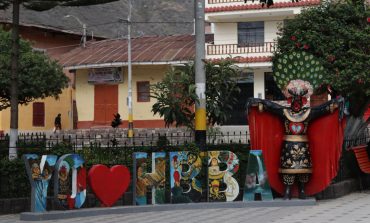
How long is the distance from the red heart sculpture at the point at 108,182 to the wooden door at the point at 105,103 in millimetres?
25358

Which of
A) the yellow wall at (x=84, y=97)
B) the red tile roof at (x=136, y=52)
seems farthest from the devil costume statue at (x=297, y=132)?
the yellow wall at (x=84, y=97)

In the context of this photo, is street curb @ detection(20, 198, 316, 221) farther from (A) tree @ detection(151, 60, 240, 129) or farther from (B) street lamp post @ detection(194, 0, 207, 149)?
(A) tree @ detection(151, 60, 240, 129)

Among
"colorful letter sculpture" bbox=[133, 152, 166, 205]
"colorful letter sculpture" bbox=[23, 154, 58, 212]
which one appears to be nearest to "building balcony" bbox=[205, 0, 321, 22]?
"colorful letter sculpture" bbox=[133, 152, 166, 205]

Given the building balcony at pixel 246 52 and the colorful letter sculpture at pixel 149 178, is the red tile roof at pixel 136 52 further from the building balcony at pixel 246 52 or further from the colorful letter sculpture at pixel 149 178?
the colorful letter sculpture at pixel 149 178

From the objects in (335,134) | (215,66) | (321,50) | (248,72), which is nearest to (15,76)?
(215,66)

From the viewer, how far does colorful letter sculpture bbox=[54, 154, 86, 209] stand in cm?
1172

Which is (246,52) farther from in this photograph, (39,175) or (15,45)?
(39,175)

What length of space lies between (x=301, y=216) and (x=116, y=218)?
323cm

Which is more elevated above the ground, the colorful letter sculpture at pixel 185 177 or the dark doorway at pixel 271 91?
the dark doorway at pixel 271 91

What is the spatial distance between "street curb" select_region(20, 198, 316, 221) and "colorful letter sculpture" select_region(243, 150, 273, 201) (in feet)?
0.75

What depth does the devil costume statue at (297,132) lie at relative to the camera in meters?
13.2

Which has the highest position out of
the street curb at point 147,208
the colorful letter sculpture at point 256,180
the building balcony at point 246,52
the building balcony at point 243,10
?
the building balcony at point 243,10

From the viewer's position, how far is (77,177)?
1198 centimetres

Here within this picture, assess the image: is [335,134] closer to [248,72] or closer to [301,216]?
[301,216]
